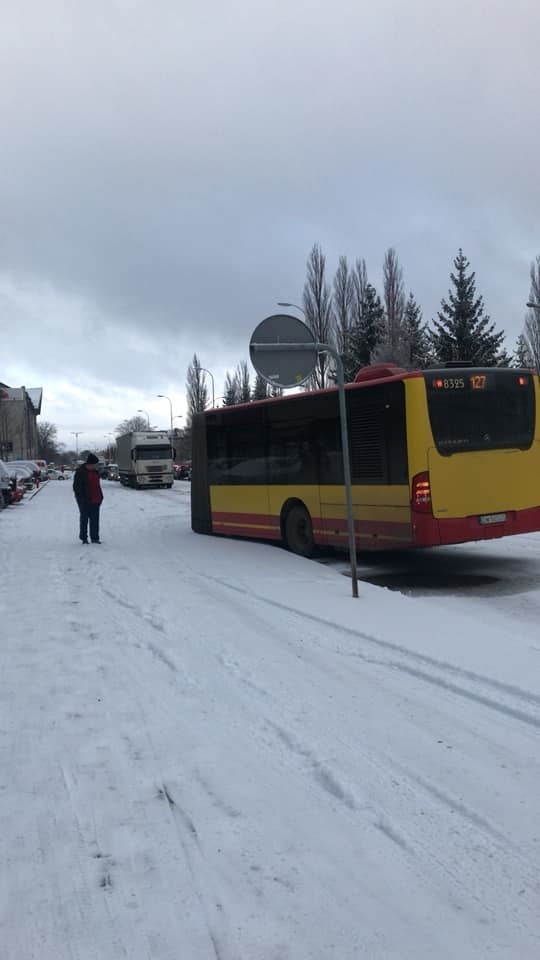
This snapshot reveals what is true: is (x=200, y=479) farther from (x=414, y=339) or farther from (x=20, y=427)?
(x=20, y=427)

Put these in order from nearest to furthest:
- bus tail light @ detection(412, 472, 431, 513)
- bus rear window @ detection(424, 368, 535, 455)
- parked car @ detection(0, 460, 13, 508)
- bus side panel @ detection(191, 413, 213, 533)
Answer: bus tail light @ detection(412, 472, 431, 513) → bus rear window @ detection(424, 368, 535, 455) → bus side panel @ detection(191, 413, 213, 533) → parked car @ detection(0, 460, 13, 508)

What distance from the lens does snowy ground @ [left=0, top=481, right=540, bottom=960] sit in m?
2.82

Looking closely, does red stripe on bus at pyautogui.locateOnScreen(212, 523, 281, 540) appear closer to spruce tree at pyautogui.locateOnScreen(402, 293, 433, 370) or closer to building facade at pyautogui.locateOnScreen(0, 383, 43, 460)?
spruce tree at pyautogui.locateOnScreen(402, 293, 433, 370)

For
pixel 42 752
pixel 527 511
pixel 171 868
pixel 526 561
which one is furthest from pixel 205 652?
pixel 526 561

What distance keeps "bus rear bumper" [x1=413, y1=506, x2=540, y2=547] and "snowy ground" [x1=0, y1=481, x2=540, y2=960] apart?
209 cm

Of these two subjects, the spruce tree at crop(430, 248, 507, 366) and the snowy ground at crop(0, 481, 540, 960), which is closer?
the snowy ground at crop(0, 481, 540, 960)

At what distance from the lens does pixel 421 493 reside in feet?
33.3

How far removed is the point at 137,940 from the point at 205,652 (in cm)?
381

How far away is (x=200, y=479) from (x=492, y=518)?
7657 mm

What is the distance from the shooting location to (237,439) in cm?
1516

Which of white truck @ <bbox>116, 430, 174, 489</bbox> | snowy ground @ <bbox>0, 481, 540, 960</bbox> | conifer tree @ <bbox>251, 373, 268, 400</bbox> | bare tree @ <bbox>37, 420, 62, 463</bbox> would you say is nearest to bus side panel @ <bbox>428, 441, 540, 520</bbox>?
snowy ground @ <bbox>0, 481, 540, 960</bbox>

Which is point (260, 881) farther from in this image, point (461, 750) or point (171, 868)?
point (461, 750)

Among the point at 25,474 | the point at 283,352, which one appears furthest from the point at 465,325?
the point at 283,352

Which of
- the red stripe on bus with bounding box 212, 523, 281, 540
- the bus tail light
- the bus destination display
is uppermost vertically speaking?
the bus destination display
